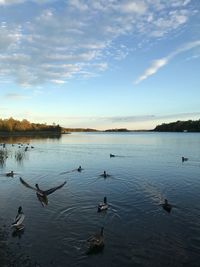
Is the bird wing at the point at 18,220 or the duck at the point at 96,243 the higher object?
the bird wing at the point at 18,220

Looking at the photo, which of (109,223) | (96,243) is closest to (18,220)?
(96,243)

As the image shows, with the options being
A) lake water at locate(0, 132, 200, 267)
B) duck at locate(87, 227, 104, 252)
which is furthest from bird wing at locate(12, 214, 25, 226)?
duck at locate(87, 227, 104, 252)

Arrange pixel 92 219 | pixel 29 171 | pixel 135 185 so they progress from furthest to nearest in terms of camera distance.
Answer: pixel 29 171 → pixel 135 185 → pixel 92 219

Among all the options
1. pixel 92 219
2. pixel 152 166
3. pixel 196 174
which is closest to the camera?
pixel 92 219

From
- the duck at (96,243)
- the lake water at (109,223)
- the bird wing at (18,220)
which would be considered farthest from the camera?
the bird wing at (18,220)

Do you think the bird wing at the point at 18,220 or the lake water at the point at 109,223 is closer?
the lake water at the point at 109,223

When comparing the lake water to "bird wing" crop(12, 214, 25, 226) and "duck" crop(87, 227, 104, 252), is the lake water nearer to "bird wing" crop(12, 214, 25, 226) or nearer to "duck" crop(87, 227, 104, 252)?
"duck" crop(87, 227, 104, 252)

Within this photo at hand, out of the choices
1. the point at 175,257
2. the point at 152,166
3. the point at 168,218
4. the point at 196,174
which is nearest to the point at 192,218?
the point at 168,218

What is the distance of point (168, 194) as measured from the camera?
29.2 m

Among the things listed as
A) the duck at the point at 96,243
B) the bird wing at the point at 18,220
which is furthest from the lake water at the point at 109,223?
the bird wing at the point at 18,220

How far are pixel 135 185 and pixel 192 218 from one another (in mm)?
11666

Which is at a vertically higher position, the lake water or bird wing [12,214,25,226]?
bird wing [12,214,25,226]

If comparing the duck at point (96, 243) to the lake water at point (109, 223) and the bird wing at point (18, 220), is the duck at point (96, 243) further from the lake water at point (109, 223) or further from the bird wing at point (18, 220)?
the bird wing at point (18, 220)

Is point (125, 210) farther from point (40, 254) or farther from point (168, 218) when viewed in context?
point (40, 254)
